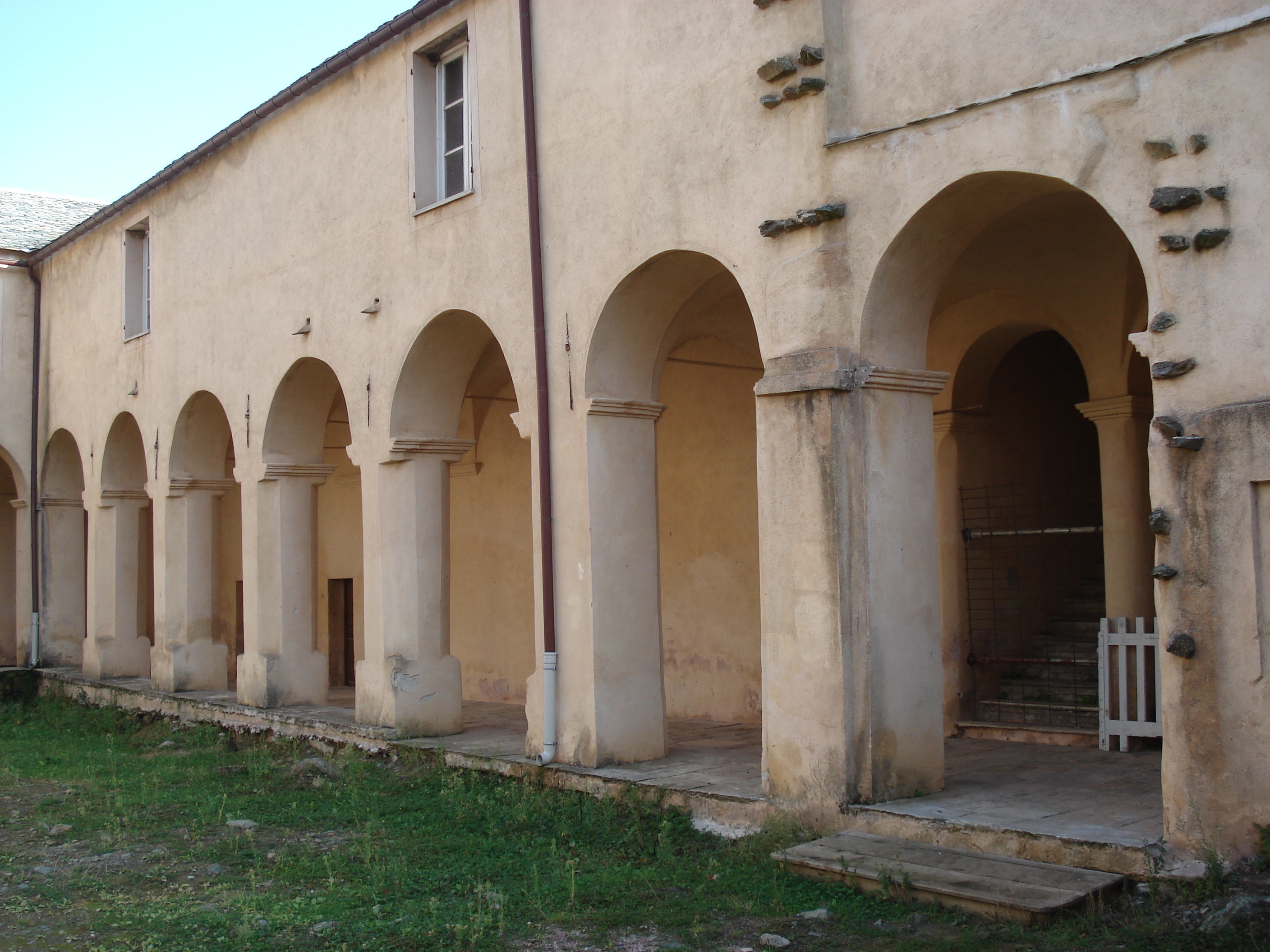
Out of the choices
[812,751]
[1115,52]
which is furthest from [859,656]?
[1115,52]

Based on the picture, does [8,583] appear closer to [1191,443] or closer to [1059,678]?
[1059,678]

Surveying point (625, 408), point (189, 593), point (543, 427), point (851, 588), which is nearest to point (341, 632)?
point (189, 593)

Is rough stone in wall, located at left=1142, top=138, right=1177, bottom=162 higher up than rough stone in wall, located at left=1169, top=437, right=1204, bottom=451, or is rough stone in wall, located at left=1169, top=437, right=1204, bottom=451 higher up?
rough stone in wall, located at left=1142, top=138, right=1177, bottom=162

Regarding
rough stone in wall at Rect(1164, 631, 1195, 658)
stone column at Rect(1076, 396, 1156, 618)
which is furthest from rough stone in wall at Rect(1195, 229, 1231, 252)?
stone column at Rect(1076, 396, 1156, 618)

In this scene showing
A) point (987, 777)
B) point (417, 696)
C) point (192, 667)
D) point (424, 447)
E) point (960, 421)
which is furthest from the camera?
point (192, 667)

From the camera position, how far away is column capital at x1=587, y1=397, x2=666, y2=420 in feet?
30.3

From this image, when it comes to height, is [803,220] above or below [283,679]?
above

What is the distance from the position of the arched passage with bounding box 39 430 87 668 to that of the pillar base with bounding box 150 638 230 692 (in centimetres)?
409

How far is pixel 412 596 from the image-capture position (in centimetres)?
1123

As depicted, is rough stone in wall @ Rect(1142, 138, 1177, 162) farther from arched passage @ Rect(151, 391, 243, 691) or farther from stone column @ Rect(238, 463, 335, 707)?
arched passage @ Rect(151, 391, 243, 691)

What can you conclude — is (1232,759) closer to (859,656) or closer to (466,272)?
(859,656)

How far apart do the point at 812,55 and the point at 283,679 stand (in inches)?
350

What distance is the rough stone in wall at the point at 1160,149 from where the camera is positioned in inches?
232

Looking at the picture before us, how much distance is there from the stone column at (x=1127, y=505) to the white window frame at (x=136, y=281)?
12.4 m
